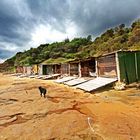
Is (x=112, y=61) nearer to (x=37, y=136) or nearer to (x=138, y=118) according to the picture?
(x=138, y=118)

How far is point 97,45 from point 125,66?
1618 inches

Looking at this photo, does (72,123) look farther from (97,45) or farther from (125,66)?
(97,45)

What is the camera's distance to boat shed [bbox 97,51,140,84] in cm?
1569

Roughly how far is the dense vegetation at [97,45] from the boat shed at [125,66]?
13.8 m

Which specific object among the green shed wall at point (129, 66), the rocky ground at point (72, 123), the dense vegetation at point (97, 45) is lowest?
the rocky ground at point (72, 123)

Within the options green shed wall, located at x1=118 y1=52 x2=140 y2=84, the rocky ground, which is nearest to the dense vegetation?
green shed wall, located at x1=118 y1=52 x2=140 y2=84

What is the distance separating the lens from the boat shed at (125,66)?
1569cm

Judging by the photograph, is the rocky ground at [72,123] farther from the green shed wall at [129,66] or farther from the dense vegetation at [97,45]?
the dense vegetation at [97,45]

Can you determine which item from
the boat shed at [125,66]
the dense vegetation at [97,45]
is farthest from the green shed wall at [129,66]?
the dense vegetation at [97,45]

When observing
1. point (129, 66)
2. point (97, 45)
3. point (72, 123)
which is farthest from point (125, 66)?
point (97, 45)

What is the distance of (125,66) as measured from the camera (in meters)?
15.9

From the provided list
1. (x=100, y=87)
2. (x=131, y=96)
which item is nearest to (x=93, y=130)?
(x=131, y=96)

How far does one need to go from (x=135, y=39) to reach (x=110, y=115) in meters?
33.6

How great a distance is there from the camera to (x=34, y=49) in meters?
101
